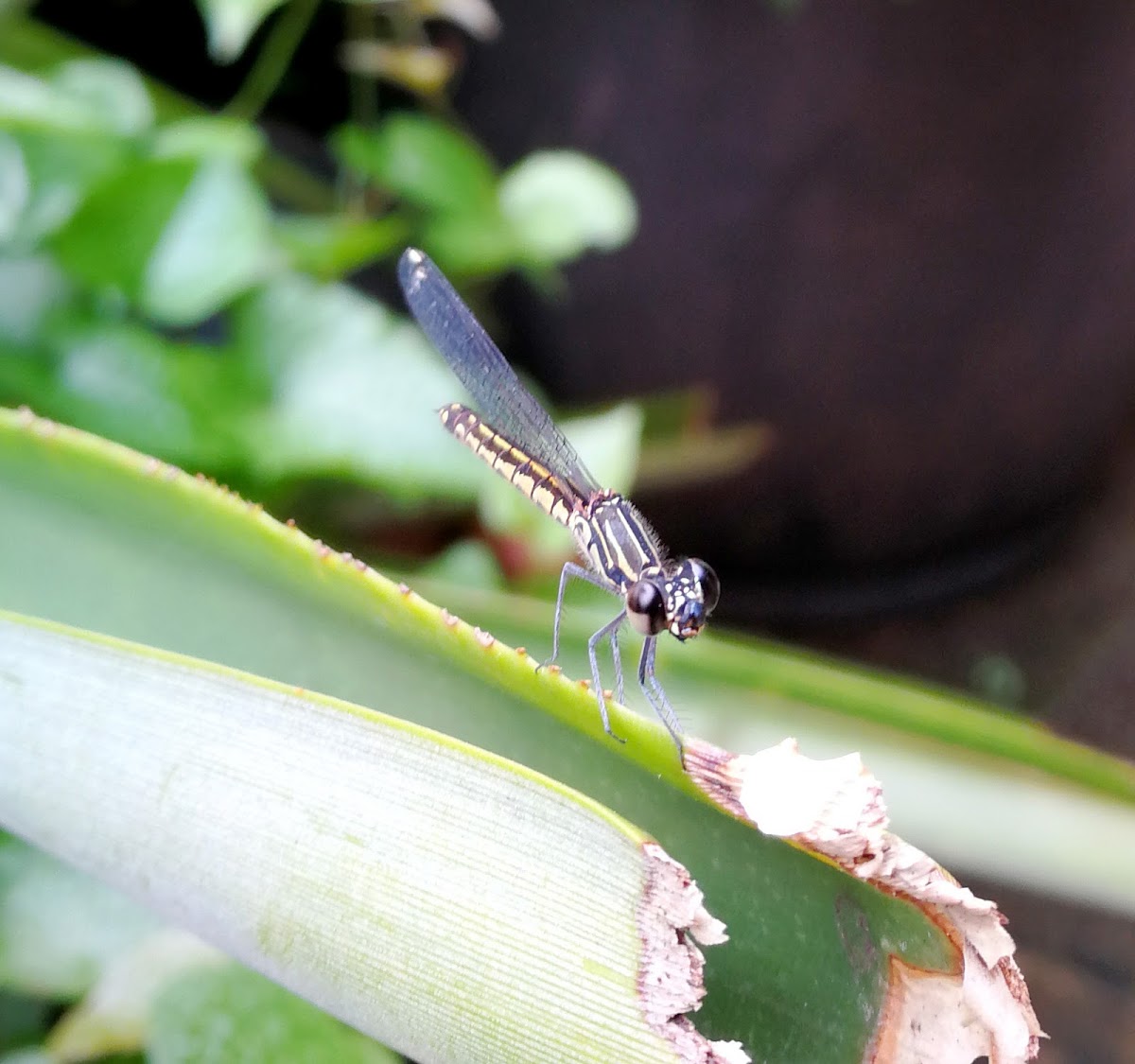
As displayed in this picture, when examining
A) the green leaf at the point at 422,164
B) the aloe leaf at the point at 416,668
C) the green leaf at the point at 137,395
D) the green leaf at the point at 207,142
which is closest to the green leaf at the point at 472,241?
the green leaf at the point at 422,164

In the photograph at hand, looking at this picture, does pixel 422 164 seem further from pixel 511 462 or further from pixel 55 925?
pixel 55 925

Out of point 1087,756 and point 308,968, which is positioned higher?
point 1087,756

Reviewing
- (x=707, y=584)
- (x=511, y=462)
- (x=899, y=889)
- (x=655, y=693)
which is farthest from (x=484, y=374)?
(x=899, y=889)

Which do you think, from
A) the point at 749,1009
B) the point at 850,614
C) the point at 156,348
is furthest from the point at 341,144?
the point at 850,614

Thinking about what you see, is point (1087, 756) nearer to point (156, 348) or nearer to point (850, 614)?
point (156, 348)

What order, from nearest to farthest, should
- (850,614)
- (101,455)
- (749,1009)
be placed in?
(749,1009), (101,455), (850,614)

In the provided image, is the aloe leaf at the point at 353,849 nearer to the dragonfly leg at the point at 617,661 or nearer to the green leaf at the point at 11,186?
the dragonfly leg at the point at 617,661
